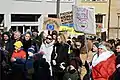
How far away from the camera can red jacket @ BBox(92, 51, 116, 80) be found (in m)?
10.3

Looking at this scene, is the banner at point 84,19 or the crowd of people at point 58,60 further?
the banner at point 84,19

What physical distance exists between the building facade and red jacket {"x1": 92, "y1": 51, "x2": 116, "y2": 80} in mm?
23061

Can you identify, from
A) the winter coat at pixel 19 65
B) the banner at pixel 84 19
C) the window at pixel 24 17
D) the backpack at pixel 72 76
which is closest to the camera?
the backpack at pixel 72 76

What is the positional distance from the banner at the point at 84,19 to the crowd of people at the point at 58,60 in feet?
1.28

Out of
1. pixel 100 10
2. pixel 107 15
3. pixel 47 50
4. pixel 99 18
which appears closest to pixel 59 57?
pixel 47 50

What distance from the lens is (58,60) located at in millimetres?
13180

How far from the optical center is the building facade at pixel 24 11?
33531mm

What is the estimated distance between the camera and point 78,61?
11.7 metres

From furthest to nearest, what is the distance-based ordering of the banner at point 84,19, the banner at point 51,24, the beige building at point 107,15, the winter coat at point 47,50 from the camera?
1. the beige building at point 107,15
2. the banner at point 51,24
3. the winter coat at point 47,50
4. the banner at point 84,19

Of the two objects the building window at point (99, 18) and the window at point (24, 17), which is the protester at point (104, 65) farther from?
the building window at point (99, 18)

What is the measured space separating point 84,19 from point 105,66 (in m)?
2.71

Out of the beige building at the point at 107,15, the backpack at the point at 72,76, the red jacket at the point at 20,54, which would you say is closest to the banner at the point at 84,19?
the backpack at the point at 72,76

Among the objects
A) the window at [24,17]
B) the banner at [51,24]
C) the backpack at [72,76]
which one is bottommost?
the backpack at [72,76]

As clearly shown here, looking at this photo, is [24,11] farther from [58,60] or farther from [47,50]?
[58,60]
